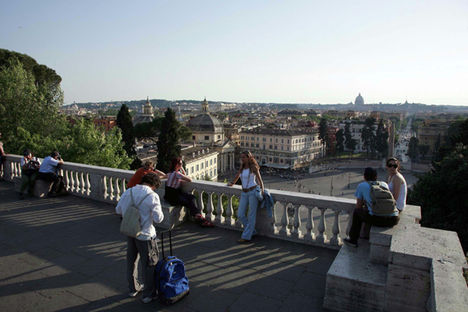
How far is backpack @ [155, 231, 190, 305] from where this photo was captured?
3.39 metres

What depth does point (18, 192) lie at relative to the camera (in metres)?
8.01

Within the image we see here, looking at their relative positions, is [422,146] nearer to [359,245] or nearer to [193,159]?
[193,159]

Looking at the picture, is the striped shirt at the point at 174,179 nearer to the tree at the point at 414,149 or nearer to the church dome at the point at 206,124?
the church dome at the point at 206,124

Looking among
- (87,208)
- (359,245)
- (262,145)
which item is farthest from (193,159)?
(359,245)

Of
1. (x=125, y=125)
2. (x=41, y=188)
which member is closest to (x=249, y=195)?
(x=41, y=188)

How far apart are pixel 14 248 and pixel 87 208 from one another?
1937mm

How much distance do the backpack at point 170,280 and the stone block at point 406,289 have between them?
81.1 inches

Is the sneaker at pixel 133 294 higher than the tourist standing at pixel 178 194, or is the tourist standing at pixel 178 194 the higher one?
the tourist standing at pixel 178 194

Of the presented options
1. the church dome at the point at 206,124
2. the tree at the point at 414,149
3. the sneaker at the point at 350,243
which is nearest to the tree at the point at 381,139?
the tree at the point at 414,149

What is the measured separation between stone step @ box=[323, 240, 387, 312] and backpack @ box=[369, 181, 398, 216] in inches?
23.1

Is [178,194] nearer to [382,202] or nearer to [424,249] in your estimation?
[382,202]

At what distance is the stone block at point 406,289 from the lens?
2955 mm

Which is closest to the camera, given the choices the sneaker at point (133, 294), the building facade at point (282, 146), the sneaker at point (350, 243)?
the sneaker at point (133, 294)

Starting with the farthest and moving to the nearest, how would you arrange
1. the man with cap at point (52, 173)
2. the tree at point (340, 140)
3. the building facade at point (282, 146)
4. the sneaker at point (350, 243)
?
the tree at point (340, 140), the building facade at point (282, 146), the man with cap at point (52, 173), the sneaker at point (350, 243)
